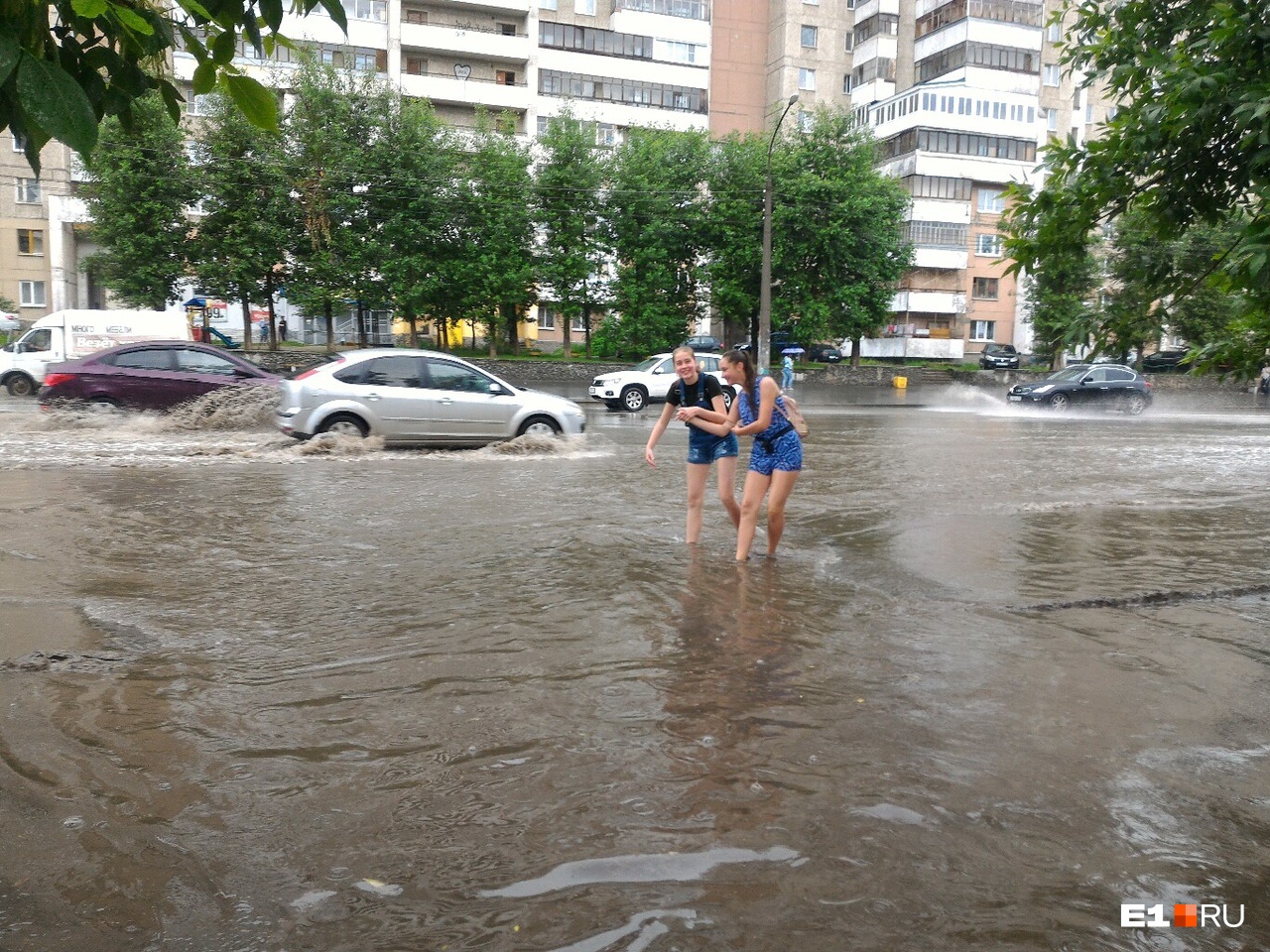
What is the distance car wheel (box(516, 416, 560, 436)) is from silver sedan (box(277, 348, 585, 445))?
2 centimetres

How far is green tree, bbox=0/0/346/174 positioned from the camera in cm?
222

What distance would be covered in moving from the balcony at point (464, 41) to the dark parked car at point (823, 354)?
20.1 metres

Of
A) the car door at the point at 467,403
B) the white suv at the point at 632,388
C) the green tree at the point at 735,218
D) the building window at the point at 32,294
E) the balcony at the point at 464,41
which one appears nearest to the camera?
the car door at the point at 467,403

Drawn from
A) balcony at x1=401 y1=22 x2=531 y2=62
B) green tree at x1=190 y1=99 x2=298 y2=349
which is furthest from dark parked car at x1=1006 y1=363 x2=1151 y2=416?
balcony at x1=401 y1=22 x2=531 y2=62

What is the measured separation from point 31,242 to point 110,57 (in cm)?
5355

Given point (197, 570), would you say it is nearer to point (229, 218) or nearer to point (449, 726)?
point (449, 726)

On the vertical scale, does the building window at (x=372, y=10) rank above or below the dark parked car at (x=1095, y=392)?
above

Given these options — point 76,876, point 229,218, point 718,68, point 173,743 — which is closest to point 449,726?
point 173,743

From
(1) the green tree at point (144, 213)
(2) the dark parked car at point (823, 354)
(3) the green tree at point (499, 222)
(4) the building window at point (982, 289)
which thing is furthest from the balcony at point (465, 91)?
(4) the building window at point (982, 289)

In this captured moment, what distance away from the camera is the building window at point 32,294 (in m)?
48.4

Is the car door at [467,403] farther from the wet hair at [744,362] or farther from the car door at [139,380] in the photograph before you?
the wet hair at [744,362]

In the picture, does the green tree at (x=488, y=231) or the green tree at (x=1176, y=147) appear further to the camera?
the green tree at (x=488, y=231)

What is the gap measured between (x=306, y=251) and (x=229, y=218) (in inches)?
107

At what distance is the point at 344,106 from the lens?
36.9 metres
